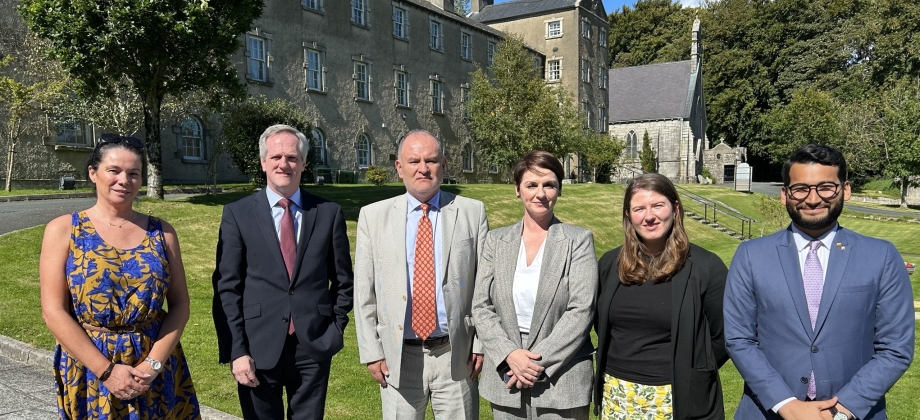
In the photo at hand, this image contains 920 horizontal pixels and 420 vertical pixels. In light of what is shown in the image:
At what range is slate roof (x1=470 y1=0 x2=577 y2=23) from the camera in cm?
4219

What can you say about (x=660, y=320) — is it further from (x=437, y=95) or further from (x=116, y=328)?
(x=437, y=95)

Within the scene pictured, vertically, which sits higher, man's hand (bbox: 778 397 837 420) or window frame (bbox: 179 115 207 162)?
window frame (bbox: 179 115 207 162)

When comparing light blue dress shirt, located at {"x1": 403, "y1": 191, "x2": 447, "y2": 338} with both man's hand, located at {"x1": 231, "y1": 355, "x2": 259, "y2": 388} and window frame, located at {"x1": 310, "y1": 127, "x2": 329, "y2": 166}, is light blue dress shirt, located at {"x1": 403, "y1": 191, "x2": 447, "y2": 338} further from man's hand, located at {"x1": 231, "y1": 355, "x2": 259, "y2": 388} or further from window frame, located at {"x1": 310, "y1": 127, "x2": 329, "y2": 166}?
window frame, located at {"x1": 310, "y1": 127, "x2": 329, "y2": 166}

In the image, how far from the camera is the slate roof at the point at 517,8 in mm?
42188

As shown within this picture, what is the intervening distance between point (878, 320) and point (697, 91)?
5715 centimetres

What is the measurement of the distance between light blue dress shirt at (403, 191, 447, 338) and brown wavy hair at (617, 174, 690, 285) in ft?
3.45

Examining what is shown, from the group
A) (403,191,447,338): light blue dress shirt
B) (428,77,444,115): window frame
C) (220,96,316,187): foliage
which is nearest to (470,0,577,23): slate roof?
(428,77,444,115): window frame

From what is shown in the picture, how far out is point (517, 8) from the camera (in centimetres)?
4428

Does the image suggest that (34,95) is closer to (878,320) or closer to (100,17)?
(100,17)

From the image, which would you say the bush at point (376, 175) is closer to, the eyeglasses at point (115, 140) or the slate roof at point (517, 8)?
the slate roof at point (517, 8)

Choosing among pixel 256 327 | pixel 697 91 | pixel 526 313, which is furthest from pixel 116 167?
pixel 697 91

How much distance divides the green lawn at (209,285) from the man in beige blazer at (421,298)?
185 centimetres

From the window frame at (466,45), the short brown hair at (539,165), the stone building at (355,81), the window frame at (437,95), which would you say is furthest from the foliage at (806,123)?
the short brown hair at (539,165)

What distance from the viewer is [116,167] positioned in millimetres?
3152
